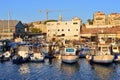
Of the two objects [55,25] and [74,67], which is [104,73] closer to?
[74,67]

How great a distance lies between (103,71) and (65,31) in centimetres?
7891

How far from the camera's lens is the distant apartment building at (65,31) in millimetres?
124250

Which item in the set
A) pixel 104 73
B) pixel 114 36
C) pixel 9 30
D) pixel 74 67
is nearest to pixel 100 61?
pixel 74 67

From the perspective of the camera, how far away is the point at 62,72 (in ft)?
156

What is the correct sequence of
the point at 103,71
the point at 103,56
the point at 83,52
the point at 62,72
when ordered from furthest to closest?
the point at 83,52, the point at 103,56, the point at 103,71, the point at 62,72

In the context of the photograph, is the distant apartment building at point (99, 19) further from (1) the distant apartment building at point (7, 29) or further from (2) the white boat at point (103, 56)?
(2) the white boat at point (103, 56)

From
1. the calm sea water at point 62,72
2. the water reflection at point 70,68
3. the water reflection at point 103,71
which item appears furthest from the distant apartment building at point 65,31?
the water reflection at point 103,71

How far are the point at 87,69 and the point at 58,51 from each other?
2341 cm

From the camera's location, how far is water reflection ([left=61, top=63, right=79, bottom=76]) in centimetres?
4740

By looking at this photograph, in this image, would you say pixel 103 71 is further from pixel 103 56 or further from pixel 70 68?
pixel 103 56

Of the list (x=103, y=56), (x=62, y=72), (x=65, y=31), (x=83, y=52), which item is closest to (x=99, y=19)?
(x=65, y=31)

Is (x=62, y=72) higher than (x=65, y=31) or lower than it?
lower

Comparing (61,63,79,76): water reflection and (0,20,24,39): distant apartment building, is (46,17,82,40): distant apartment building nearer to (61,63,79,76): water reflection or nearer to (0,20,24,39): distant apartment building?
(0,20,24,39): distant apartment building

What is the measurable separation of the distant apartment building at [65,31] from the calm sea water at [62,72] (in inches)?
2647
